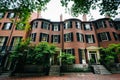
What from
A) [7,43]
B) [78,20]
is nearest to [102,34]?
[78,20]

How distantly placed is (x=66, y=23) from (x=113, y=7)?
15.2 m

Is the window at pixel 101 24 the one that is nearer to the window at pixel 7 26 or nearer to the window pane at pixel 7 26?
the window at pixel 7 26

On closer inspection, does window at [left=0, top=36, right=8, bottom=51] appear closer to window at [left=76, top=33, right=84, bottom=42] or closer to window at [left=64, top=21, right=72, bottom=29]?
window at [left=64, top=21, right=72, bottom=29]

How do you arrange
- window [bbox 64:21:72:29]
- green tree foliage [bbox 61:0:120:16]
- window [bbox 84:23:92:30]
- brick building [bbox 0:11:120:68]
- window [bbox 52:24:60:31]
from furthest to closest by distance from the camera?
window [bbox 52:24:60:31] → window [bbox 84:23:92:30] → window [bbox 64:21:72:29] → brick building [bbox 0:11:120:68] → green tree foliage [bbox 61:0:120:16]

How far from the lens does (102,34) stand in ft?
70.7

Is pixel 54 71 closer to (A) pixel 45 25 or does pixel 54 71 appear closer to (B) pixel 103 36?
(A) pixel 45 25

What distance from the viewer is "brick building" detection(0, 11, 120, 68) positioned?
65.8ft

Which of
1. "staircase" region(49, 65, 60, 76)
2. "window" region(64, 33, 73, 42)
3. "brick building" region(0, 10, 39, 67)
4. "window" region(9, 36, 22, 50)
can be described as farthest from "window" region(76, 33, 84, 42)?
"window" region(9, 36, 22, 50)

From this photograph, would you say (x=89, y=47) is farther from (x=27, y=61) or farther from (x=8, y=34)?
(x=8, y=34)

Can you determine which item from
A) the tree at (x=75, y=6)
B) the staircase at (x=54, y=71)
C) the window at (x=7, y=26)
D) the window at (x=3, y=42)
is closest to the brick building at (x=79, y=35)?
the staircase at (x=54, y=71)

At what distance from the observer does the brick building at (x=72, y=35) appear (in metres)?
20.1

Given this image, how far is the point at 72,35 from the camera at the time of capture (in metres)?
21.0

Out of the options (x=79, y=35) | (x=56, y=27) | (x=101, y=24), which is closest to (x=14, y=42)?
(x=56, y=27)

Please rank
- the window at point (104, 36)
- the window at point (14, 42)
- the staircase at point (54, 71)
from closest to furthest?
the staircase at point (54, 71) → the window at point (14, 42) → the window at point (104, 36)
